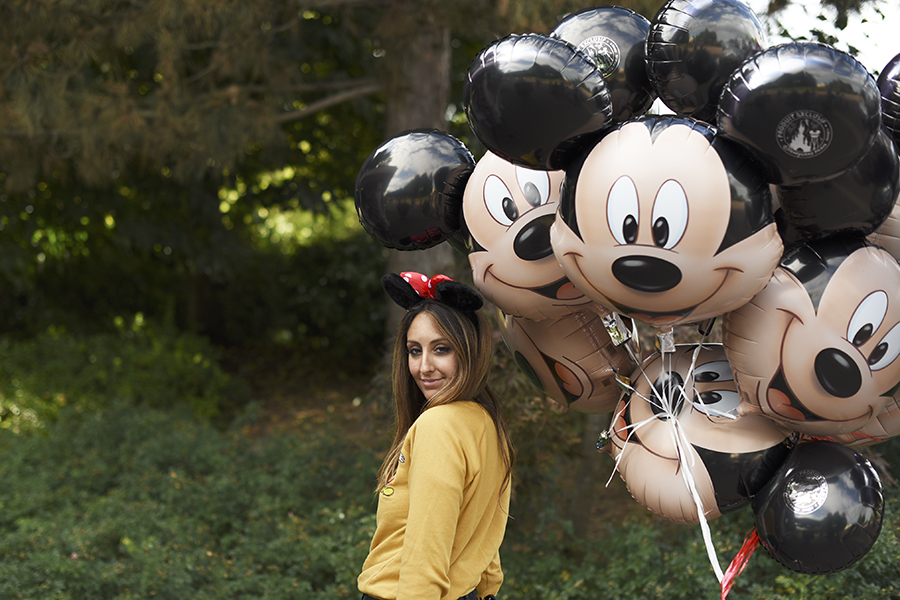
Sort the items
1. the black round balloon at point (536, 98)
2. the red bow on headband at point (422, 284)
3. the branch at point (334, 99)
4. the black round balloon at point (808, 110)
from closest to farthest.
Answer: the black round balloon at point (808, 110)
the black round balloon at point (536, 98)
the red bow on headband at point (422, 284)
the branch at point (334, 99)

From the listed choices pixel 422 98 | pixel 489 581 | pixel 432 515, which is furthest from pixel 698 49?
pixel 422 98

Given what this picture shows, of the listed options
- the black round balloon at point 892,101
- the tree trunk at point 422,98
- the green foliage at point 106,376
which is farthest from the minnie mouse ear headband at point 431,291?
the green foliage at point 106,376

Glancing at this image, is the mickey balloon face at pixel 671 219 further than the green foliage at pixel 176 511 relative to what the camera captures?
No

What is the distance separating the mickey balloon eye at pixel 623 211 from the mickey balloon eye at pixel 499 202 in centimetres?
31

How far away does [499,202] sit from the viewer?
1.63m

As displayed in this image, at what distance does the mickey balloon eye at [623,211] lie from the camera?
1.33m

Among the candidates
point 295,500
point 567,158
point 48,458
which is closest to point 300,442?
point 295,500

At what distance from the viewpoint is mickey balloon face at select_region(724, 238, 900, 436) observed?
1419mm

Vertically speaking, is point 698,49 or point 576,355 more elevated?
point 698,49

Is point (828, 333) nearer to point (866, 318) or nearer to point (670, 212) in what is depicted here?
point (866, 318)

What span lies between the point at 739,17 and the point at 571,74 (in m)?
0.41

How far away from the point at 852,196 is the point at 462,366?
2.97 ft

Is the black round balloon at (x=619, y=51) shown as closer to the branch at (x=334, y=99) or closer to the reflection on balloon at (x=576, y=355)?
the reflection on balloon at (x=576, y=355)

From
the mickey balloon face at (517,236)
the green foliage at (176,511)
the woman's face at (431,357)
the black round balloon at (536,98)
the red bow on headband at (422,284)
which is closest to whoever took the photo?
the black round balloon at (536,98)
